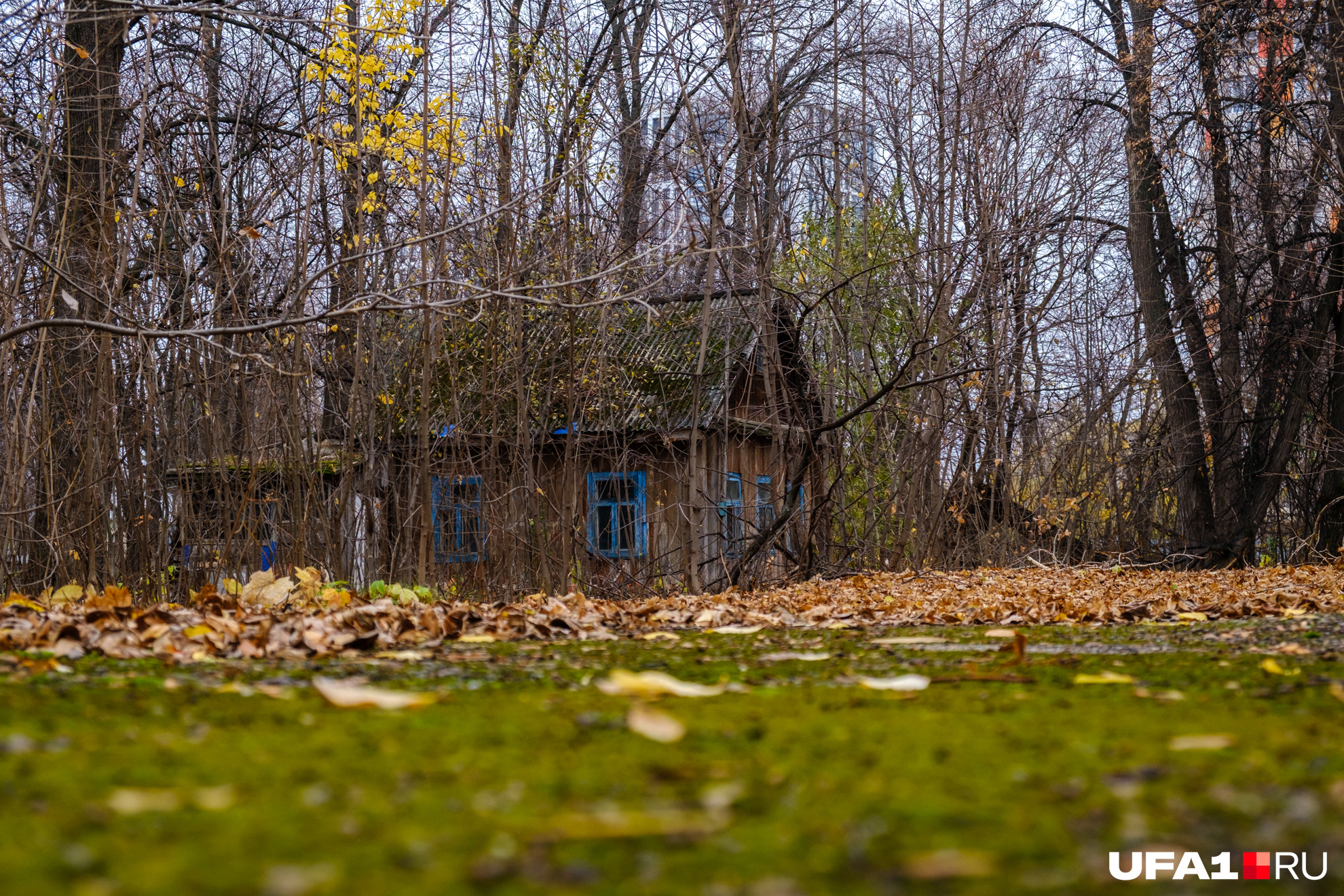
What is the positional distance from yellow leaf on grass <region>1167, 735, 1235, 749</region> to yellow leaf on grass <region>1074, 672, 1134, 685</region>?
2.31 ft

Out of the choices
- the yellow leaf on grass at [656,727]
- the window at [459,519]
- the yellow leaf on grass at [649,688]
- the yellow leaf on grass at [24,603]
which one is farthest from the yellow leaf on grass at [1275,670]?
the window at [459,519]

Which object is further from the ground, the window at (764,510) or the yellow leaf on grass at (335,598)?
the window at (764,510)

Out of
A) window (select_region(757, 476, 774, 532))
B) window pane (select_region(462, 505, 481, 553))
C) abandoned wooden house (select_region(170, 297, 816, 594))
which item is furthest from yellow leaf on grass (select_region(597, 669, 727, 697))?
window pane (select_region(462, 505, 481, 553))

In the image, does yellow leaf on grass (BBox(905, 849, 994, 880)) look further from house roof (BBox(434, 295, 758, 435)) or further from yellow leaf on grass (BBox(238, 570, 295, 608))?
yellow leaf on grass (BBox(238, 570, 295, 608))

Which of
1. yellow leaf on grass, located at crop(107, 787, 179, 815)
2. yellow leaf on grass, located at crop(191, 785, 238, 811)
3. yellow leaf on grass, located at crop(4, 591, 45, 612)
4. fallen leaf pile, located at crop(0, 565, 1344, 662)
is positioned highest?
yellow leaf on grass, located at crop(107, 787, 179, 815)

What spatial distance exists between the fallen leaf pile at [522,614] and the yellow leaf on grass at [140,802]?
1602 mm

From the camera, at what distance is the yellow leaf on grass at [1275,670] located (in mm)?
2234

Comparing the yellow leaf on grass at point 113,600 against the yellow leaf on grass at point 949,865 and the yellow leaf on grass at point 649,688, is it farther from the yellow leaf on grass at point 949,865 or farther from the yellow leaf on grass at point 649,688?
the yellow leaf on grass at point 949,865

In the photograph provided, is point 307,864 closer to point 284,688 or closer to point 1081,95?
point 284,688

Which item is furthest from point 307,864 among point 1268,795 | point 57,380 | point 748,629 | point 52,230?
point 52,230

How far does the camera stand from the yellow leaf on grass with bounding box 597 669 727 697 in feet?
5.94

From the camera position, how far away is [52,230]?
6.79 metres

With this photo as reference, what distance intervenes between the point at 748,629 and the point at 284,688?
2001 mm

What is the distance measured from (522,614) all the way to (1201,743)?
2.70 m
